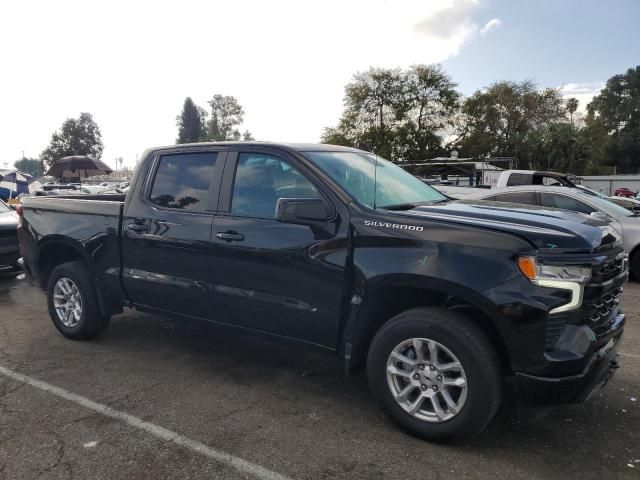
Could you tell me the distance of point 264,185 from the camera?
12.4ft

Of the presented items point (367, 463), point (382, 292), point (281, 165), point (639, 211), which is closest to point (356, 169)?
point (281, 165)

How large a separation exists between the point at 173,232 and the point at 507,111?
4626cm

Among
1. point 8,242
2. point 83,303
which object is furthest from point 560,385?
point 8,242

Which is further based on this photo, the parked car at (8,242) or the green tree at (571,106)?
the green tree at (571,106)

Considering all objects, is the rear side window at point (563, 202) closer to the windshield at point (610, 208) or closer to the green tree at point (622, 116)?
the windshield at point (610, 208)

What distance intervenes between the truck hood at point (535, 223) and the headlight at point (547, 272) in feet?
0.33

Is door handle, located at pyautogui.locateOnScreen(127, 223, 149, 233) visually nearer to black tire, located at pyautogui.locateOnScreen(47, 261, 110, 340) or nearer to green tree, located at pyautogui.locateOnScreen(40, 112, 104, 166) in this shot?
black tire, located at pyautogui.locateOnScreen(47, 261, 110, 340)

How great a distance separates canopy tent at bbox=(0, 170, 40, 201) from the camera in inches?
567

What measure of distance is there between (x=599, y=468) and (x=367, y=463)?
125 cm

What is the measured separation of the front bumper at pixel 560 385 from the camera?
2.71 metres

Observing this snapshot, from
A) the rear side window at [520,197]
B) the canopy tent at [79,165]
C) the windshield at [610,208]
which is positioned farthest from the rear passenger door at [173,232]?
the canopy tent at [79,165]

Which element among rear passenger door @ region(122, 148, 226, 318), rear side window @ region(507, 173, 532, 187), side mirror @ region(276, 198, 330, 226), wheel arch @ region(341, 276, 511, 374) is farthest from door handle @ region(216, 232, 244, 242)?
rear side window @ region(507, 173, 532, 187)

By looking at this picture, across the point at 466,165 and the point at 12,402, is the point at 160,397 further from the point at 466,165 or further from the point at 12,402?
the point at 466,165

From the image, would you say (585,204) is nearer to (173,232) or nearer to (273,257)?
(273,257)
